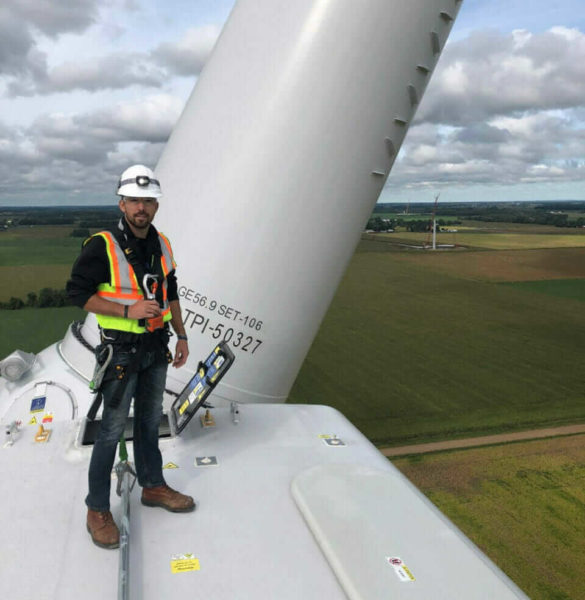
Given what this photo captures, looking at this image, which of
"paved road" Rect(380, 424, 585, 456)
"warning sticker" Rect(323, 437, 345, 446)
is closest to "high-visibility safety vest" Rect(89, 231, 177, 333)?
"warning sticker" Rect(323, 437, 345, 446)

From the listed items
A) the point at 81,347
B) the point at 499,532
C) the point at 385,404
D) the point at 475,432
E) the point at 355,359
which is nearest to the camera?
the point at 81,347

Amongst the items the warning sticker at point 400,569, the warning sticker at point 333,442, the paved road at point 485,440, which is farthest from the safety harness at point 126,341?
the paved road at point 485,440

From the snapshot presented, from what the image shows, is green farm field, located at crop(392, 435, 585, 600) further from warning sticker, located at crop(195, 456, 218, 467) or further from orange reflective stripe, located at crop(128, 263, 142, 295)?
orange reflective stripe, located at crop(128, 263, 142, 295)

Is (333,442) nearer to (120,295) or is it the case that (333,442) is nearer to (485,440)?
(120,295)

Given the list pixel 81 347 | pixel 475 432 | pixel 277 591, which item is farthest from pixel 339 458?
pixel 475 432

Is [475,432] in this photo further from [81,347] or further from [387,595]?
[387,595]

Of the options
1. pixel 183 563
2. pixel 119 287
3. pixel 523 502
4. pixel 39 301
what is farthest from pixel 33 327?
pixel 183 563
